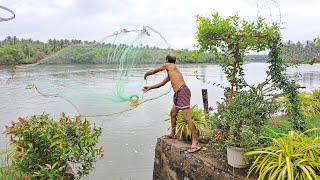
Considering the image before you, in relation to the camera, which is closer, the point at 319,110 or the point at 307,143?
the point at 307,143

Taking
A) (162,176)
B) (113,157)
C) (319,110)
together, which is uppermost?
(319,110)

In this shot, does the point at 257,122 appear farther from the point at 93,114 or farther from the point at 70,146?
the point at 93,114

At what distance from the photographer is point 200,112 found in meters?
A: 5.52

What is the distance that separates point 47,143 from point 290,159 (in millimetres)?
2644

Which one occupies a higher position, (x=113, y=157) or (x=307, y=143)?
(x=307, y=143)

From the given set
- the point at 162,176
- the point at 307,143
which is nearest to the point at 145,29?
the point at 162,176

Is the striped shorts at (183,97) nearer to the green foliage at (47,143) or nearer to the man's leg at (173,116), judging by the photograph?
the man's leg at (173,116)

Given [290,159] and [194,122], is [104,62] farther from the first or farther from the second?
[290,159]

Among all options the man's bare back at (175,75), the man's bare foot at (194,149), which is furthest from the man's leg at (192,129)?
the man's bare back at (175,75)

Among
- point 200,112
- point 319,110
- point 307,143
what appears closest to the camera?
point 307,143

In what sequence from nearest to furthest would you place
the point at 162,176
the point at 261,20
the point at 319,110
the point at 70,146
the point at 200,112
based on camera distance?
the point at 70,146 → the point at 261,20 → the point at 162,176 → the point at 200,112 → the point at 319,110

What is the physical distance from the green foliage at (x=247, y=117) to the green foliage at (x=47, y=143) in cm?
170

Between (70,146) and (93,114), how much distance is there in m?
1.69

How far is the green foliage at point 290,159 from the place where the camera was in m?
2.81
